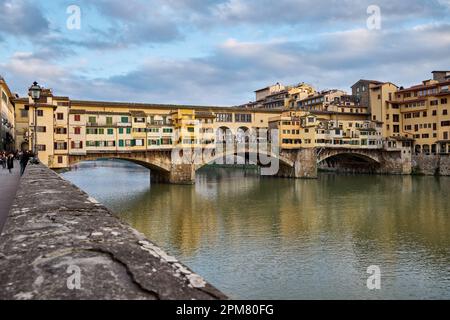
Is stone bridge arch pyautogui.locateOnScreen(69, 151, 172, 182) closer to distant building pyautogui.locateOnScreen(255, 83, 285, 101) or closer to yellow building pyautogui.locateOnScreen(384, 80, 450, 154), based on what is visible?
yellow building pyautogui.locateOnScreen(384, 80, 450, 154)

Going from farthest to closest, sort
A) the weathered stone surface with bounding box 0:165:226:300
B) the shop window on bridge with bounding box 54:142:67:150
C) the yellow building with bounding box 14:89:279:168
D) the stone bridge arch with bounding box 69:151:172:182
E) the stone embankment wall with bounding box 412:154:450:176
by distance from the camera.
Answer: the stone embankment wall with bounding box 412:154:450:176 < the stone bridge arch with bounding box 69:151:172:182 < the shop window on bridge with bounding box 54:142:67:150 < the yellow building with bounding box 14:89:279:168 < the weathered stone surface with bounding box 0:165:226:300

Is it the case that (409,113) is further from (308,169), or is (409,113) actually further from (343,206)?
(343,206)

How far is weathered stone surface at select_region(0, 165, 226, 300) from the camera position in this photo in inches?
112

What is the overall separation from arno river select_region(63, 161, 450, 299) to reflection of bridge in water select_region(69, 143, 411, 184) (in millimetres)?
9178

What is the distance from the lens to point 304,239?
19078 mm

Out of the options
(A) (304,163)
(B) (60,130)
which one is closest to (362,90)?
(A) (304,163)

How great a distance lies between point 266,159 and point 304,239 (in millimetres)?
39486

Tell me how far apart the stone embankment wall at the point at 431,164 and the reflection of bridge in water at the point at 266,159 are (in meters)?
1.32

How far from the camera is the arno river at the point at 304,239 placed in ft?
41.6
